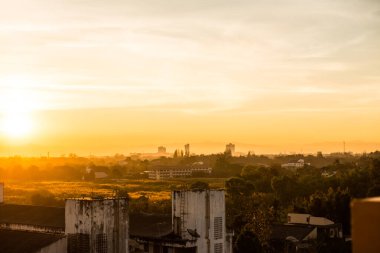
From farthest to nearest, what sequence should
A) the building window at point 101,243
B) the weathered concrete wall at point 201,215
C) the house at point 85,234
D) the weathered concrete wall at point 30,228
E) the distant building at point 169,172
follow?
the distant building at point 169,172
the weathered concrete wall at point 30,228
the weathered concrete wall at point 201,215
the building window at point 101,243
the house at point 85,234

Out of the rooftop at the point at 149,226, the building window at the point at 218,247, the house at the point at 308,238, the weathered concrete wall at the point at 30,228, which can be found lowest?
the house at the point at 308,238

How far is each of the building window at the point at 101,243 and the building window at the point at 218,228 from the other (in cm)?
670

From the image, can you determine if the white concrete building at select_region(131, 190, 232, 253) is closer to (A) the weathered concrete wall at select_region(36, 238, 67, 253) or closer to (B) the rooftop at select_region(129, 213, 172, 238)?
(B) the rooftop at select_region(129, 213, 172, 238)

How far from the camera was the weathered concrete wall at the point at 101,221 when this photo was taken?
2148 centimetres

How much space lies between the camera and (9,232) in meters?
23.6

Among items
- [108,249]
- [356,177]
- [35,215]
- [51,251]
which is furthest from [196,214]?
[356,177]

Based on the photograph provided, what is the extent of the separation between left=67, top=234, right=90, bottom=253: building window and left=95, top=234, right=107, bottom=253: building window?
0.40 meters

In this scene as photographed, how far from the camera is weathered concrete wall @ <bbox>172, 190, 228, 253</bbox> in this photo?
85.1 feet

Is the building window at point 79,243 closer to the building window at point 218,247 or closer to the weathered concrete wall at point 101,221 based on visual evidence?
the weathered concrete wall at point 101,221

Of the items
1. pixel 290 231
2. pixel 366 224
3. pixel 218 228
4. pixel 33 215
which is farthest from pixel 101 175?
pixel 366 224

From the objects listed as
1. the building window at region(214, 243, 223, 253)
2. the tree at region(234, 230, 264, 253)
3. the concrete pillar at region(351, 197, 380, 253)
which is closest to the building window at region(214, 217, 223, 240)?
the building window at region(214, 243, 223, 253)

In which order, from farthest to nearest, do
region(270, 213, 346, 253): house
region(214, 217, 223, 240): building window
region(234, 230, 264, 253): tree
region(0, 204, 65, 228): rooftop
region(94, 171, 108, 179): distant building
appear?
region(94, 171, 108, 179): distant building < region(270, 213, 346, 253): house < region(234, 230, 264, 253): tree < region(0, 204, 65, 228): rooftop < region(214, 217, 223, 240): building window

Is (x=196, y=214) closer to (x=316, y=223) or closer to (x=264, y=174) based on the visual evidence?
(x=316, y=223)

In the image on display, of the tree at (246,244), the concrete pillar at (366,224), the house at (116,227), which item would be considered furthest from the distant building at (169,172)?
the concrete pillar at (366,224)
